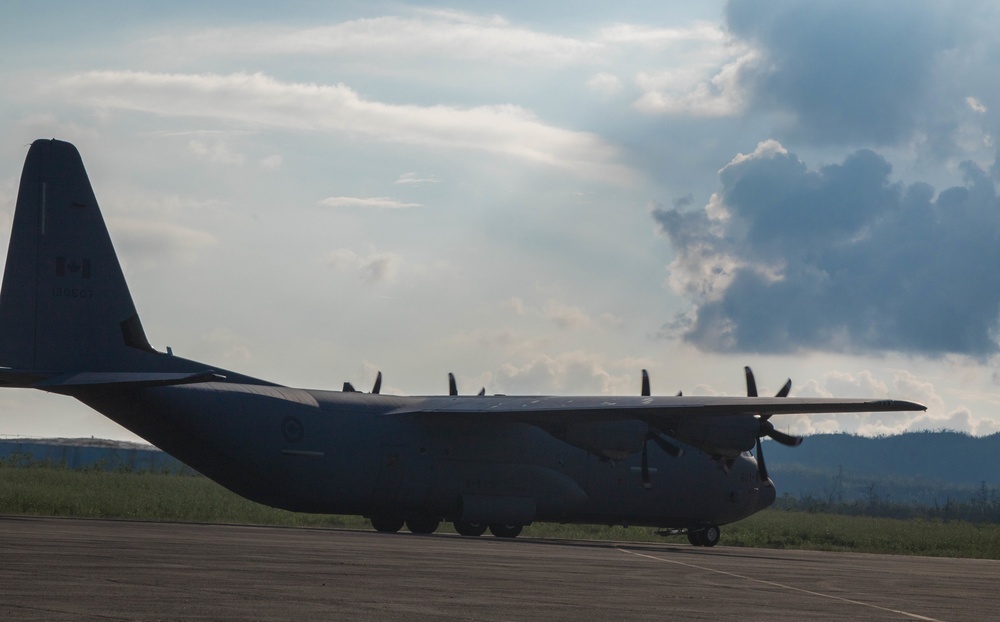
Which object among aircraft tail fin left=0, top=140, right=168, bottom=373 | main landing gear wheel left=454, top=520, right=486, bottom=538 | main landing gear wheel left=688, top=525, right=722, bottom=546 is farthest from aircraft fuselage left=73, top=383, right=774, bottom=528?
aircraft tail fin left=0, top=140, right=168, bottom=373

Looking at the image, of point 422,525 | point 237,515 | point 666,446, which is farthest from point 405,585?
point 237,515

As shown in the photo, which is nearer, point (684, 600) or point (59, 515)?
point (684, 600)

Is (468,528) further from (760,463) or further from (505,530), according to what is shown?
(760,463)

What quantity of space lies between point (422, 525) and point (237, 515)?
883 centimetres

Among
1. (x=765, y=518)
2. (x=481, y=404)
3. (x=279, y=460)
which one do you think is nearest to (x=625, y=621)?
(x=279, y=460)

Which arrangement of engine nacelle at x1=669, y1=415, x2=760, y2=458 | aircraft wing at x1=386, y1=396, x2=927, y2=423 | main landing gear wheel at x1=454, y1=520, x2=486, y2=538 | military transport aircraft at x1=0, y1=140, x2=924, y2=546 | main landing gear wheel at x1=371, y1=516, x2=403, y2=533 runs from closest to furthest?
military transport aircraft at x1=0, y1=140, x2=924, y2=546 → aircraft wing at x1=386, y1=396, x2=927, y2=423 → engine nacelle at x1=669, y1=415, x2=760, y2=458 → main landing gear wheel at x1=454, y1=520, x2=486, y2=538 → main landing gear wheel at x1=371, y1=516, x2=403, y2=533

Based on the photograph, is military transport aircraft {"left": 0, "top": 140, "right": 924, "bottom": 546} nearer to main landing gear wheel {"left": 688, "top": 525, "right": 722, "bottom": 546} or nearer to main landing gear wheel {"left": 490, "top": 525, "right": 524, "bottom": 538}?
main landing gear wheel {"left": 490, "top": 525, "right": 524, "bottom": 538}

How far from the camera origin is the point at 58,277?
27469mm

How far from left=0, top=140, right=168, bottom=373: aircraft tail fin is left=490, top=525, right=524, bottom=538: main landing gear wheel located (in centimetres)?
1171

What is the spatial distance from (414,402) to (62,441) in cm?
12083

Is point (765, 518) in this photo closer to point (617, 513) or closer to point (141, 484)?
point (617, 513)

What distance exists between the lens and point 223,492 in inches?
1891

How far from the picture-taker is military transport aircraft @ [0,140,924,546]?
27.3 metres

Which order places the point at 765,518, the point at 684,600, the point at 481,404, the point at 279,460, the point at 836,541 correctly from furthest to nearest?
the point at 765,518 → the point at 836,541 → the point at 481,404 → the point at 279,460 → the point at 684,600
